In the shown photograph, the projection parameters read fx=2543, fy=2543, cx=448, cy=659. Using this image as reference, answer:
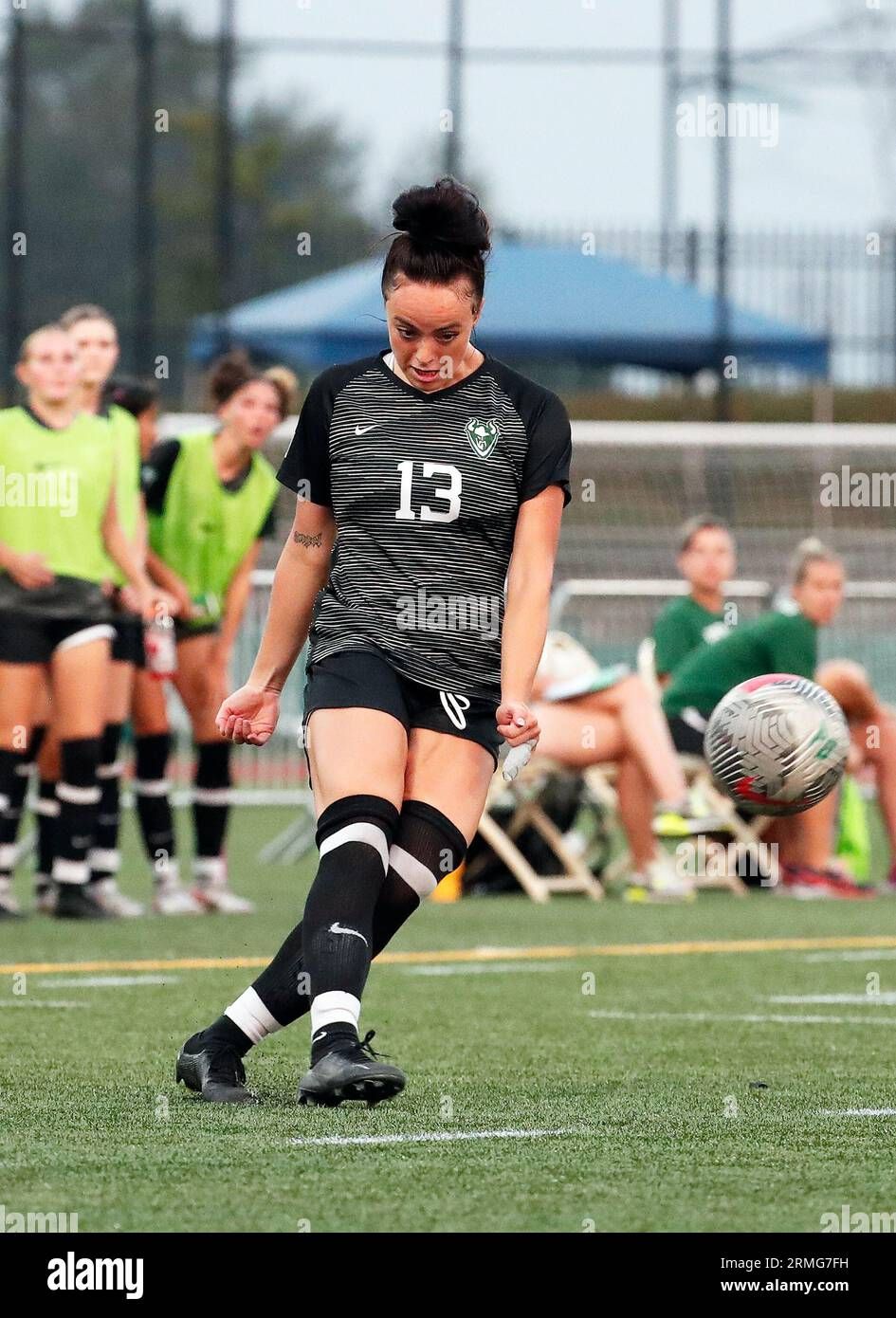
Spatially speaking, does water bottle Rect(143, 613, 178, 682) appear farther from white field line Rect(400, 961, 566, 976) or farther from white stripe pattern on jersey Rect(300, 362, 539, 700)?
white stripe pattern on jersey Rect(300, 362, 539, 700)

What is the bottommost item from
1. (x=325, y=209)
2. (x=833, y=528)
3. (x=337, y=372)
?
(x=337, y=372)

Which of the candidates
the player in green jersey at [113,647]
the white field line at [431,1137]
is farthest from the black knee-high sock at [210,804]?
the white field line at [431,1137]

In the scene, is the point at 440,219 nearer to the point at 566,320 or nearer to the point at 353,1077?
the point at 353,1077

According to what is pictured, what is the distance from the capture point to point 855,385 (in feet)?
87.8

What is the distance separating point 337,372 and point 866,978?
3603 mm

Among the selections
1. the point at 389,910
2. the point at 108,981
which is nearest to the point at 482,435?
the point at 389,910

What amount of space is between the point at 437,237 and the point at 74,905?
5648 mm

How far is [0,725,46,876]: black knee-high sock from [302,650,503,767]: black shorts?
193 inches

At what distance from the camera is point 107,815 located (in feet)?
35.9

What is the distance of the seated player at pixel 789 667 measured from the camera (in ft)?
38.8

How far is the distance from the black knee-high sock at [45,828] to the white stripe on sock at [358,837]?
5.65 m

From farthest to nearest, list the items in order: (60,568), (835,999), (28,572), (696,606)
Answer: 1. (696,606)
2. (60,568)
3. (28,572)
4. (835,999)
